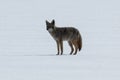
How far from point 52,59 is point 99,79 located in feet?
11.7

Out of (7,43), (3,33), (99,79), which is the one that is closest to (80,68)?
(99,79)

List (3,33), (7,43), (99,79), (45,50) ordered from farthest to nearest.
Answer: (3,33) → (7,43) → (45,50) → (99,79)

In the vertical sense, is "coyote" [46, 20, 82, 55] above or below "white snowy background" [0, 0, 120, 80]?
above

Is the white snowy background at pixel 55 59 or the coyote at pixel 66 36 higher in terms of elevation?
the coyote at pixel 66 36

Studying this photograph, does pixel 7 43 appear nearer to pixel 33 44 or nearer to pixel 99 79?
pixel 33 44

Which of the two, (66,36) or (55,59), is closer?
(55,59)

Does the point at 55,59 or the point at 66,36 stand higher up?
the point at 66,36

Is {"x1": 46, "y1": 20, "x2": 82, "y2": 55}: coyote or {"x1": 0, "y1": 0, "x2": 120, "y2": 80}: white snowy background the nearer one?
{"x1": 0, "y1": 0, "x2": 120, "y2": 80}: white snowy background

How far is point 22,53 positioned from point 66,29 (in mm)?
1350

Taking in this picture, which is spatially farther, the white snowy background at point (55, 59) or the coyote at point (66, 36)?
the coyote at point (66, 36)

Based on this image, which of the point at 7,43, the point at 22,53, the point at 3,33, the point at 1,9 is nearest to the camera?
the point at 22,53

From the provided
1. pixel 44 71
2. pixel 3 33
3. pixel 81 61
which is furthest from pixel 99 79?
pixel 3 33

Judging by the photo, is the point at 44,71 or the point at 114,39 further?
the point at 114,39

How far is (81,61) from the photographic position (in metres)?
13.4
